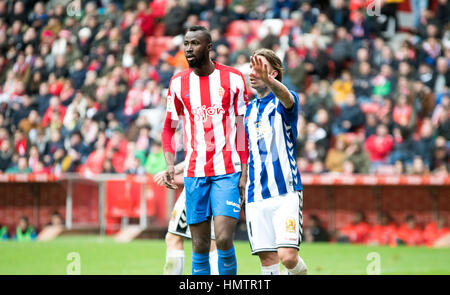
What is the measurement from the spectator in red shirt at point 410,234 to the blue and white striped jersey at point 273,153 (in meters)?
7.23

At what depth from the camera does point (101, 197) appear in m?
14.1

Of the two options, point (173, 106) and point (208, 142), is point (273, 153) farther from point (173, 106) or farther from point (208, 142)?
point (173, 106)

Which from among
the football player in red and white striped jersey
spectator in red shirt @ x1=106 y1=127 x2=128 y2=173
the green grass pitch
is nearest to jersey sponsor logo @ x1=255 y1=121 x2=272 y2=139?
the football player in red and white striped jersey

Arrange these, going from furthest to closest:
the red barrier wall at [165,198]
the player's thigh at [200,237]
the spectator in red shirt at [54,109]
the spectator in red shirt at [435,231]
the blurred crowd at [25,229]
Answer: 1. the spectator in red shirt at [54,109]
2. the blurred crowd at [25,229]
3. the red barrier wall at [165,198]
4. the spectator in red shirt at [435,231]
5. the player's thigh at [200,237]

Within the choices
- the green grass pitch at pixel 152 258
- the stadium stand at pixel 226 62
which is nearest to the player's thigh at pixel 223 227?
the green grass pitch at pixel 152 258

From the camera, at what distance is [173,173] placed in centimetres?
607

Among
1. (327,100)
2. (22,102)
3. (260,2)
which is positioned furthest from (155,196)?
(260,2)

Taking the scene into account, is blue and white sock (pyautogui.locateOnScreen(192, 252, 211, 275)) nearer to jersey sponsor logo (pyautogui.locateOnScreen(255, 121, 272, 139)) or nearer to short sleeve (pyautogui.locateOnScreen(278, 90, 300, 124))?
jersey sponsor logo (pyautogui.locateOnScreen(255, 121, 272, 139))

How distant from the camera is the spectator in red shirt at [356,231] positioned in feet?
42.2

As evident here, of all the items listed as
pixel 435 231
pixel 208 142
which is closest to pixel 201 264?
pixel 208 142

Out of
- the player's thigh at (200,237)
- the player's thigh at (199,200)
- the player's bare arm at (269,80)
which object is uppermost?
the player's bare arm at (269,80)

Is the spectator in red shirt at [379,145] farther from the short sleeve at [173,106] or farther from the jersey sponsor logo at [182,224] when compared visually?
the short sleeve at [173,106]

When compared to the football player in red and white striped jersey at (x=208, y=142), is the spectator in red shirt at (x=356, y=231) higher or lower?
lower

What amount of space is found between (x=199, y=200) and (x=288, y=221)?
738 mm
